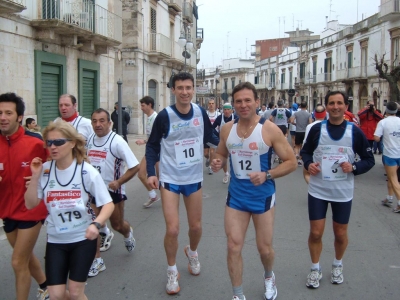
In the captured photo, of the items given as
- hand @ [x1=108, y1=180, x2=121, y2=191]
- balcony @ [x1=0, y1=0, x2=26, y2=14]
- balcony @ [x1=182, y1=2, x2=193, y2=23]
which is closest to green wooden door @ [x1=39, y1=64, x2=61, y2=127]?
balcony @ [x1=0, y1=0, x2=26, y2=14]

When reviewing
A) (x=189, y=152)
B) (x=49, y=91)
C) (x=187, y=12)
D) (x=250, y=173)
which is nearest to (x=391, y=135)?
(x=189, y=152)

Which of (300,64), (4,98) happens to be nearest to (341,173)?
(4,98)

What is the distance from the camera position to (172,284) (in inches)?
173

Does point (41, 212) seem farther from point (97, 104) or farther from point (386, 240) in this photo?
point (97, 104)

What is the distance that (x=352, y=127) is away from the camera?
451cm

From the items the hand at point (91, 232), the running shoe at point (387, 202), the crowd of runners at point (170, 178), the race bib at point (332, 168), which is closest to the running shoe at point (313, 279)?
the crowd of runners at point (170, 178)

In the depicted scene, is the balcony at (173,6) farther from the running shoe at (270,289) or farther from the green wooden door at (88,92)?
the running shoe at (270,289)

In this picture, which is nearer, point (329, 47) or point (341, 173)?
point (341, 173)

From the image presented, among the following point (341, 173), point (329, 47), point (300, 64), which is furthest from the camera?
point (300, 64)

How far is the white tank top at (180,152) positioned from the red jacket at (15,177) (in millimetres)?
1330

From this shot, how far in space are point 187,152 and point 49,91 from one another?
11.7 meters

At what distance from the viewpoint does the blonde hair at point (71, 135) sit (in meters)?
3.34

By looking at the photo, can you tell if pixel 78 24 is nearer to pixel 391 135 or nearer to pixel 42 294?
pixel 391 135

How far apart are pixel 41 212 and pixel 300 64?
55.2 m
